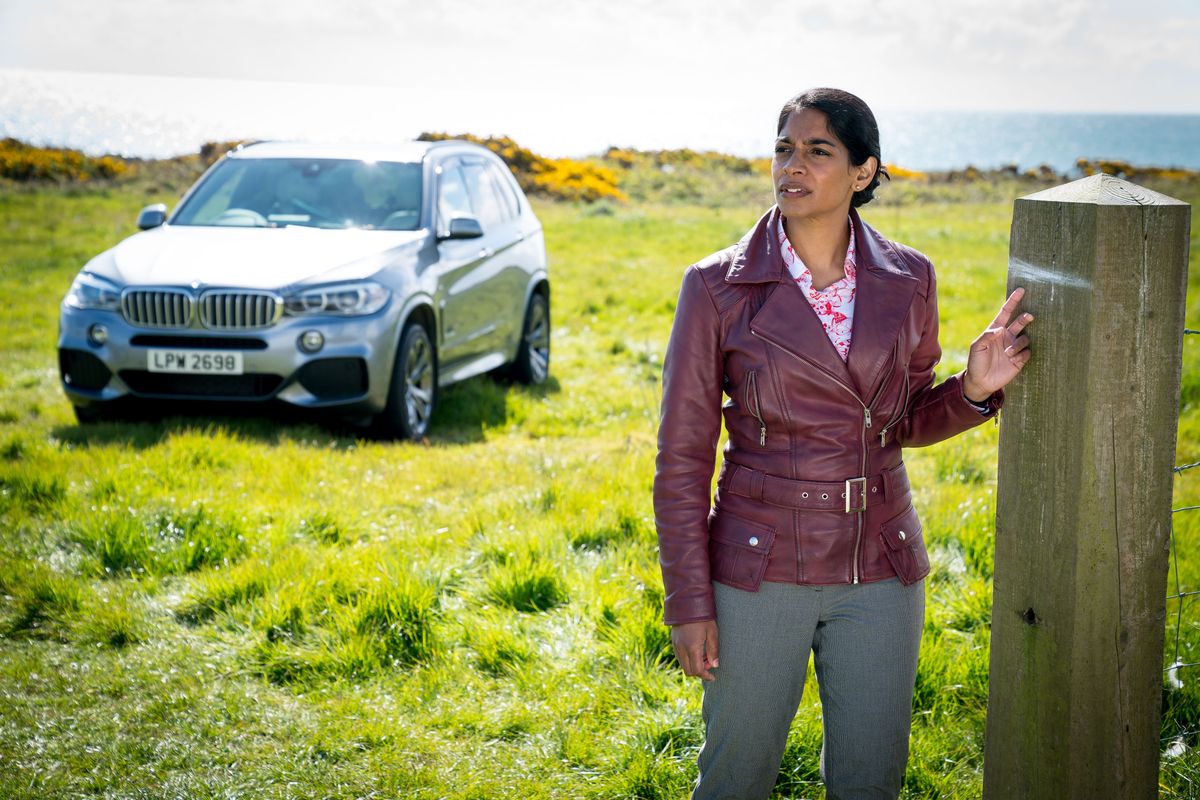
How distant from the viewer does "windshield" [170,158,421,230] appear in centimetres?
766

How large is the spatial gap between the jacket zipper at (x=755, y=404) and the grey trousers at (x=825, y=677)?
31cm

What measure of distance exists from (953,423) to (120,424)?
5.73 m

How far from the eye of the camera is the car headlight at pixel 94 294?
6778 mm

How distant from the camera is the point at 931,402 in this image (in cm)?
259

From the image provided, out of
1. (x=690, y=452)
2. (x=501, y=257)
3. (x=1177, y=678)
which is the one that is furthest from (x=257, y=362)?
(x=1177, y=678)

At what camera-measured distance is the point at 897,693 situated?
8.11 ft

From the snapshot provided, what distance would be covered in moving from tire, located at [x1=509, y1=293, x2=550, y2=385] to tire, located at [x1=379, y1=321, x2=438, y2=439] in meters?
1.63

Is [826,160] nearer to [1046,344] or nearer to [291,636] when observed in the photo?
[1046,344]

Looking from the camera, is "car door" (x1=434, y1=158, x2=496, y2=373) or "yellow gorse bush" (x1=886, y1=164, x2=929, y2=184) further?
"yellow gorse bush" (x1=886, y1=164, x2=929, y2=184)

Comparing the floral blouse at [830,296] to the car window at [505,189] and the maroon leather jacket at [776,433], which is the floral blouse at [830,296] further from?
the car window at [505,189]

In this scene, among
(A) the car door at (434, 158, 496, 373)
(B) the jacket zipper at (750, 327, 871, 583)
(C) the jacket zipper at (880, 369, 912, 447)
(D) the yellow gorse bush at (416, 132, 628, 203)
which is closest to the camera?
(B) the jacket zipper at (750, 327, 871, 583)

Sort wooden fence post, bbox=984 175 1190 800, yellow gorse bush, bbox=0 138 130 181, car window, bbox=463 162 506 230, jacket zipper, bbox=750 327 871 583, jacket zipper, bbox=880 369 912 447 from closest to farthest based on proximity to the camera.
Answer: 1. wooden fence post, bbox=984 175 1190 800
2. jacket zipper, bbox=750 327 871 583
3. jacket zipper, bbox=880 369 912 447
4. car window, bbox=463 162 506 230
5. yellow gorse bush, bbox=0 138 130 181

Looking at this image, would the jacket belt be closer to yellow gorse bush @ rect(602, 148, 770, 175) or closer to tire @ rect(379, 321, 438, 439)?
tire @ rect(379, 321, 438, 439)

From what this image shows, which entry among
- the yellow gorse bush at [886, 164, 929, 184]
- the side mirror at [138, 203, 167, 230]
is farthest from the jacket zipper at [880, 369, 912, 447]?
the yellow gorse bush at [886, 164, 929, 184]
